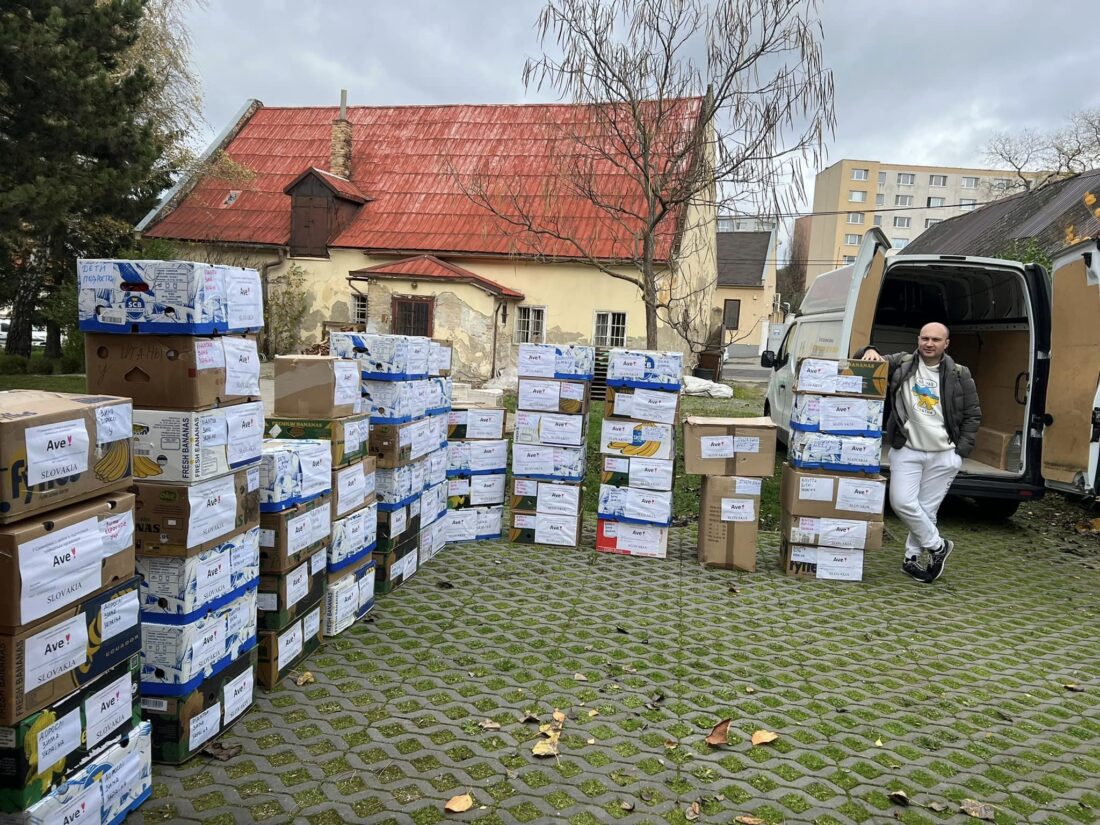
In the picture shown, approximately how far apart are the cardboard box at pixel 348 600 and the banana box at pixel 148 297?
6.43 feet

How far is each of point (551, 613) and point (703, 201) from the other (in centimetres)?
546

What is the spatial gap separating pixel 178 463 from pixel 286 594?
1.08m

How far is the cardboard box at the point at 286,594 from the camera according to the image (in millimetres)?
3961

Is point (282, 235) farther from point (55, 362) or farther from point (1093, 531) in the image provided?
point (1093, 531)

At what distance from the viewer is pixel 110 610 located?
2768 mm

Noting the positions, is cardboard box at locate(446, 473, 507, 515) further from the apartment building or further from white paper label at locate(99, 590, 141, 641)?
the apartment building

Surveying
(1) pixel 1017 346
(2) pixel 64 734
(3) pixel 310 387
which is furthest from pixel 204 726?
(1) pixel 1017 346

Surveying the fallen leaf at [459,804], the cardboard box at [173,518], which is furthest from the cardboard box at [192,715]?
the fallen leaf at [459,804]

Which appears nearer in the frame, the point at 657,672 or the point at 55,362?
the point at 657,672

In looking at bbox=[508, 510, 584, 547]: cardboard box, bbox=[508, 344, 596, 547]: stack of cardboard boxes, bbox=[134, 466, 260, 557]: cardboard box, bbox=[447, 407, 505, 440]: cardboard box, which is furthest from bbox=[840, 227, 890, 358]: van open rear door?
bbox=[134, 466, 260, 557]: cardboard box

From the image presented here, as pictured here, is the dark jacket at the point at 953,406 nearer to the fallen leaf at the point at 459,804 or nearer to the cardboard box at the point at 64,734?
the fallen leaf at the point at 459,804

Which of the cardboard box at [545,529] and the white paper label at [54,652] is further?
the cardboard box at [545,529]

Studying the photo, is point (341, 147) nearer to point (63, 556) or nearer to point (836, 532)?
point (836, 532)

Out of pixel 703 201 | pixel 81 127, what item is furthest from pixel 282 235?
pixel 703 201
